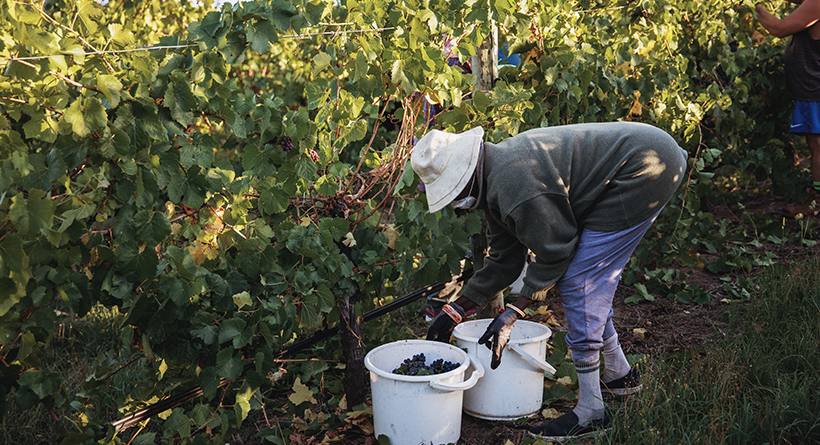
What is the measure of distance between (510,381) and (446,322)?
345 millimetres

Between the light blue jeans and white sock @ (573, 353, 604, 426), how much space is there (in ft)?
0.12

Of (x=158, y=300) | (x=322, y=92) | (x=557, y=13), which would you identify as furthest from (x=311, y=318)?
(x=557, y=13)

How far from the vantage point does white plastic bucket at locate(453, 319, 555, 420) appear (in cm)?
234

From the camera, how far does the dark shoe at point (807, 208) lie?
4.48m

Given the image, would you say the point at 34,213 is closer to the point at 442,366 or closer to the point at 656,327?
the point at 442,366

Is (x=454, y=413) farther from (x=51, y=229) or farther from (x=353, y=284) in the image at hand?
(x=51, y=229)

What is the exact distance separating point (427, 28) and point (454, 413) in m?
1.43

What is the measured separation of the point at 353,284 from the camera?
7.70 ft

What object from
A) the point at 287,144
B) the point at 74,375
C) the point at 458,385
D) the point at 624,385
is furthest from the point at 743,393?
the point at 74,375

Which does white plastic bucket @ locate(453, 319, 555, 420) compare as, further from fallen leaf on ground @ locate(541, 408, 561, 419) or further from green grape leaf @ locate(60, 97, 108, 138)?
green grape leaf @ locate(60, 97, 108, 138)

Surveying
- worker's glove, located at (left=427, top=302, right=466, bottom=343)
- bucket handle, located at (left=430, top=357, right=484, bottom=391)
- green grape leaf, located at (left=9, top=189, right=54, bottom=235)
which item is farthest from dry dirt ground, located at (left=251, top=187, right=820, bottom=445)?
green grape leaf, located at (left=9, top=189, right=54, bottom=235)

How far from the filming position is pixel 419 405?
2.09m

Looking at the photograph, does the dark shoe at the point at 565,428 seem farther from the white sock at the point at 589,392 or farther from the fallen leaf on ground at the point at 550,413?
the fallen leaf on ground at the point at 550,413

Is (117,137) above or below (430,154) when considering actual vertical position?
above
